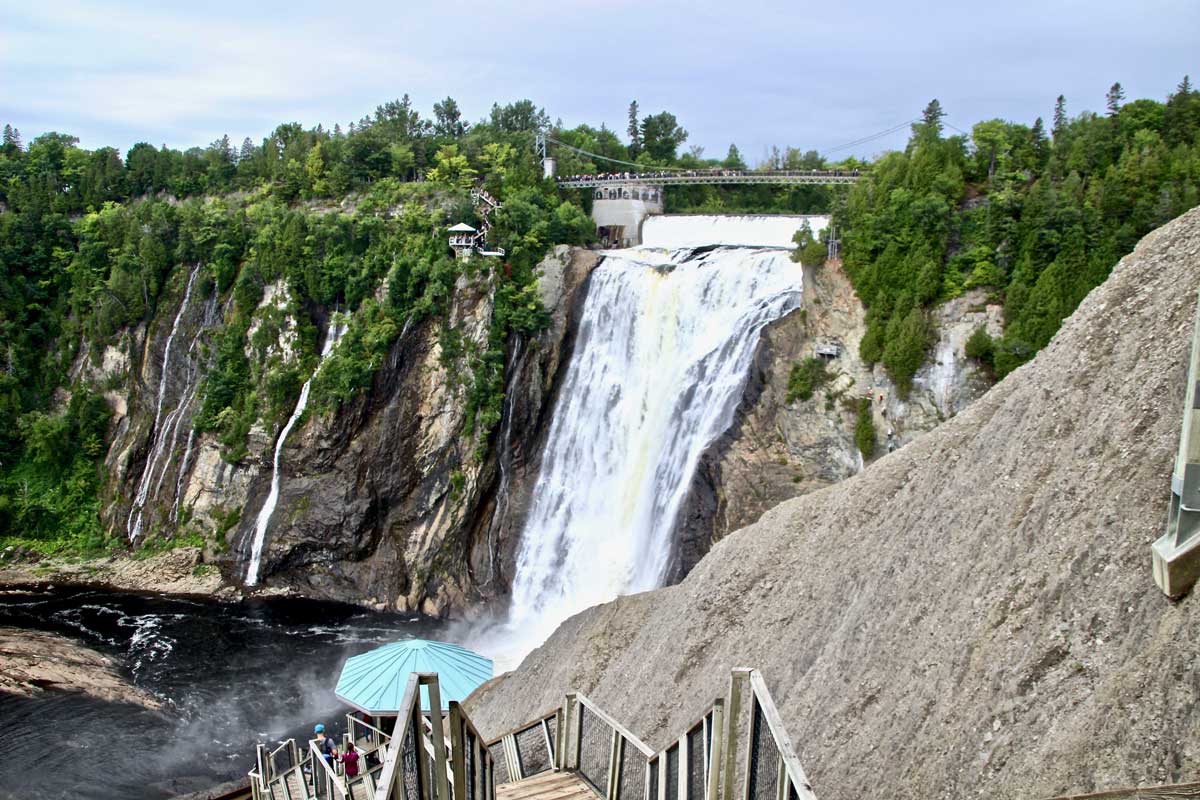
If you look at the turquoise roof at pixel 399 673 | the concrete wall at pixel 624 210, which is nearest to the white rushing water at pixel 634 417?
the concrete wall at pixel 624 210

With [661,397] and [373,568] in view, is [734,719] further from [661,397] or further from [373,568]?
[373,568]

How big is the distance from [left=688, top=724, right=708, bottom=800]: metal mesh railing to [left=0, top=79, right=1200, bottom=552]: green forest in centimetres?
2015

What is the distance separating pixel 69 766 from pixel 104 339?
2396 centimetres

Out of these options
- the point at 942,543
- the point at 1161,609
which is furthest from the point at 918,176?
the point at 1161,609

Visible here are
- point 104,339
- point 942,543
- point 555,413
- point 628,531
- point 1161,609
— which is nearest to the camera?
point 1161,609

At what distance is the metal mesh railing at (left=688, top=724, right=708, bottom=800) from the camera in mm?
6000

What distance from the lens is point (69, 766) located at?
20.9 metres

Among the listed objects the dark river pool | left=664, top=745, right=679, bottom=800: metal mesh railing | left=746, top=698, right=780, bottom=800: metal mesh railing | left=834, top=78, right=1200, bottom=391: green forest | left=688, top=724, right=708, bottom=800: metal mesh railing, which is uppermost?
left=834, top=78, right=1200, bottom=391: green forest

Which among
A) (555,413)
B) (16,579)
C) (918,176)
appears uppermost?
(918,176)

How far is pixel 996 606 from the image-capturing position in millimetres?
10047

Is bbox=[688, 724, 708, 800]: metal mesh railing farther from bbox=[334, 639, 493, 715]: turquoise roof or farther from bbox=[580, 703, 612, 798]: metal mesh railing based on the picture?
bbox=[334, 639, 493, 715]: turquoise roof

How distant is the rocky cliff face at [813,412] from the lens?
25109mm

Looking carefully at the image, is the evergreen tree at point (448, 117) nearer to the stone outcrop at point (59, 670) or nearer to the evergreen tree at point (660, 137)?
the evergreen tree at point (660, 137)

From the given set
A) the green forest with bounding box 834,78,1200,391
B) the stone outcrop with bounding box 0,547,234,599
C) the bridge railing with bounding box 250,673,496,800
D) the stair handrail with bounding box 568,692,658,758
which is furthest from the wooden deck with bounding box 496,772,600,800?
the stone outcrop with bounding box 0,547,234,599
